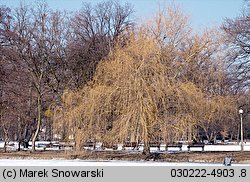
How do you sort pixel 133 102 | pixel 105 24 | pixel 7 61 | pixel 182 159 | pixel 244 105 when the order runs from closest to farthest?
pixel 133 102
pixel 182 159
pixel 244 105
pixel 7 61
pixel 105 24

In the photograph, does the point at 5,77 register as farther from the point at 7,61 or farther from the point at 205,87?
the point at 205,87

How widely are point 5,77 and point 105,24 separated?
1226 centimetres

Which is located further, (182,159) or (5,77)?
(5,77)

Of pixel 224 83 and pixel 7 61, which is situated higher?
pixel 7 61

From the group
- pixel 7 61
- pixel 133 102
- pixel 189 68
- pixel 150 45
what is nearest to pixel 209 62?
pixel 189 68

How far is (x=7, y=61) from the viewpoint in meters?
31.7

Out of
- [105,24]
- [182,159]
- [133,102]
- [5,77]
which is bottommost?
[182,159]

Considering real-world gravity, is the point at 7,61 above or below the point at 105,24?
below

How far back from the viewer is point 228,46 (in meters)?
27.5

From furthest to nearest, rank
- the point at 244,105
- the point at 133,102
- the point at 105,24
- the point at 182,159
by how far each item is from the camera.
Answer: the point at 105,24 < the point at 244,105 < the point at 182,159 < the point at 133,102

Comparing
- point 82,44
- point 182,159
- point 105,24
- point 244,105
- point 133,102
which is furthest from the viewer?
point 105,24

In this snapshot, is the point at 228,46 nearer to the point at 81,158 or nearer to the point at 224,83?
the point at 224,83

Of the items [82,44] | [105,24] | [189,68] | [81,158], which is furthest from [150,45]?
[105,24]

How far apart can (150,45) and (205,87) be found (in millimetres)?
4322
